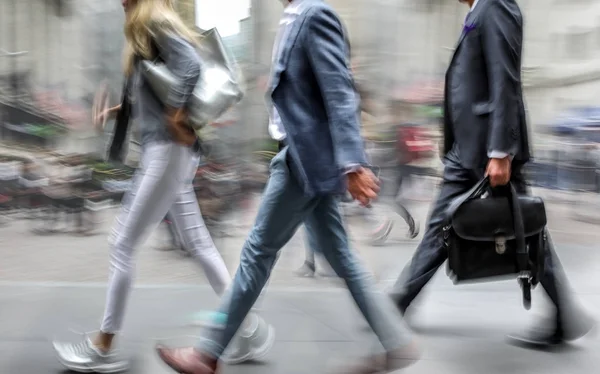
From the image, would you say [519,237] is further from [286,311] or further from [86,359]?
[86,359]

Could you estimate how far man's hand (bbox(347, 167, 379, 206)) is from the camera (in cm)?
293

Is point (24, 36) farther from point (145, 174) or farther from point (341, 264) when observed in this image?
point (341, 264)

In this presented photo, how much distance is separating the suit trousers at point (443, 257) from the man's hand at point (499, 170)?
18 centimetres

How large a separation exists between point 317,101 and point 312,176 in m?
0.29

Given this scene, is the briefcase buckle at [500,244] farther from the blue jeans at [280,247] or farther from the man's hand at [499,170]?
the blue jeans at [280,247]

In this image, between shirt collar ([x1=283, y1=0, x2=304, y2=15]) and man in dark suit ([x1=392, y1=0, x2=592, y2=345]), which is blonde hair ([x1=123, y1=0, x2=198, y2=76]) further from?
man in dark suit ([x1=392, y1=0, x2=592, y2=345])

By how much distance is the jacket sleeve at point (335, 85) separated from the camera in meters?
2.94

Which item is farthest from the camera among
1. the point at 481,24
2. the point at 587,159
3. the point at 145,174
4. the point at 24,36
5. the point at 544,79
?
the point at 544,79

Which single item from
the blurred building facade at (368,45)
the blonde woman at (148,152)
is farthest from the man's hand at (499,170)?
the blurred building facade at (368,45)

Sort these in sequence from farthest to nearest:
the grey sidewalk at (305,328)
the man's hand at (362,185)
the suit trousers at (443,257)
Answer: the suit trousers at (443,257) < the grey sidewalk at (305,328) < the man's hand at (362,185)

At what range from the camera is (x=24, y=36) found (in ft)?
34.1

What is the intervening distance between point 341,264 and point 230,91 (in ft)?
2.95

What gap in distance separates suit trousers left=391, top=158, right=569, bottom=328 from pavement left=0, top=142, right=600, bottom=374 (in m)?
0.28

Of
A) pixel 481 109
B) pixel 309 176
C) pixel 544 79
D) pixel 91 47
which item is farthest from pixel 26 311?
pixel 544 79
